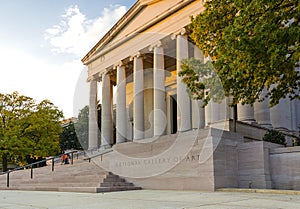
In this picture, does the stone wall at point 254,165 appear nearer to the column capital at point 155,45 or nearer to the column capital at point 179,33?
the column capital at point 179,33

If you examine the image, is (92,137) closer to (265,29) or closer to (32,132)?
(32,132)

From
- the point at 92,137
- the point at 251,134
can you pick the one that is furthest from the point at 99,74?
the point at 251,134

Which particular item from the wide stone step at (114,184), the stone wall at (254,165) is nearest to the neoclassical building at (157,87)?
the stone wall at (254,165)

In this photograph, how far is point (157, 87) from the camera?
91.9 feet

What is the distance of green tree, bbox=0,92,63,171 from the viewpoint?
38197mm

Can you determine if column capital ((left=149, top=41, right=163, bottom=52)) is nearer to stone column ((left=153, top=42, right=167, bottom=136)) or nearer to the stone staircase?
stone column ((left=153, top=42, right=167, bottom=136))

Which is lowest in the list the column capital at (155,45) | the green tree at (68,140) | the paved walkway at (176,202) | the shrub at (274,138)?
the paved walkway at (176,202)

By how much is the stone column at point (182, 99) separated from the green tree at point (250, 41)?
10.9 meters

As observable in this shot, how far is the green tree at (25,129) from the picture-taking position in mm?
38197

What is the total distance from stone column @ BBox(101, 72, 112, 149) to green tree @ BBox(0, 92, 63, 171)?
28.4 ft

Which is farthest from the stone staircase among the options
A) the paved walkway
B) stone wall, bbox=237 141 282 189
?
stone wall, bbox=237 141 282 189

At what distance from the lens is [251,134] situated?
18.6 metres

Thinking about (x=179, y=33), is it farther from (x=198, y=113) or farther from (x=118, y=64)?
(x=118, y=64)

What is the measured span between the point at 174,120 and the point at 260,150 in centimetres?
2157
